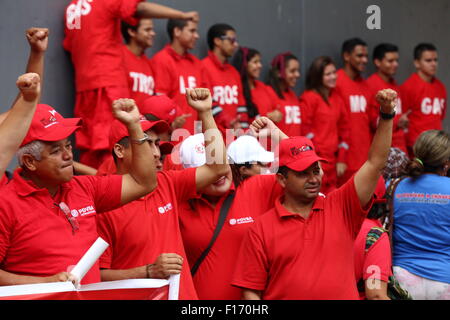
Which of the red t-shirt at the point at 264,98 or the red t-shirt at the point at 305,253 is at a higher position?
the red t-shirt at the point at 264,98

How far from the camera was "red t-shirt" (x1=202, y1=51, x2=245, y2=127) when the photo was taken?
7652 mm

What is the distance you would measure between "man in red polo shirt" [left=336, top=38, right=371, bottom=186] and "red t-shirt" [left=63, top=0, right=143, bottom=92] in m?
3.56

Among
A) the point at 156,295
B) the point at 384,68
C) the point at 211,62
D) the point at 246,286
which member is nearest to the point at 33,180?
the point at 156,295

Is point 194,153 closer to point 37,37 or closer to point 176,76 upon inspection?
point 37,37

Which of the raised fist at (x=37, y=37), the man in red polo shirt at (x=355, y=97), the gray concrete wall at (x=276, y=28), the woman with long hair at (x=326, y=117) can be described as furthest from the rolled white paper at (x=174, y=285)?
the man in red polo shirt at (x=355, y=97)

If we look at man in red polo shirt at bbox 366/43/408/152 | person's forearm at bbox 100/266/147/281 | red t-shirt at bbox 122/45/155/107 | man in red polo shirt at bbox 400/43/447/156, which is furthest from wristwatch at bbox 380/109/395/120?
man in red polo shirt at bbox 400/43/447/156

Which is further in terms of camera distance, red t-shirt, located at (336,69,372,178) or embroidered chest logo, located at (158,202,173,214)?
red t-shirt, located at (336,69,372,178)

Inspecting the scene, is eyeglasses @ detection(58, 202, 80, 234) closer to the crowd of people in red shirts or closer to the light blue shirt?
the crowd of people in red shirts

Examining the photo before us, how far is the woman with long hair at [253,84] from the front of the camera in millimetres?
8094

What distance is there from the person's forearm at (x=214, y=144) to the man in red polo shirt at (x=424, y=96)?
579 centimetres

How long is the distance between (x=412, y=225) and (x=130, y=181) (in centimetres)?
210

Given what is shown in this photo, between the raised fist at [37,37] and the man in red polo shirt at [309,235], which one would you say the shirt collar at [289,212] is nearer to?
the man in red polo shirt at [309,235]

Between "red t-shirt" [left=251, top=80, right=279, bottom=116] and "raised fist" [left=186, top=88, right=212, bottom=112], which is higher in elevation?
"raised fist" [left=186, top=88, right=212, bottom=112]

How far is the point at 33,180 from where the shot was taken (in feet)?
Result: 12.1
